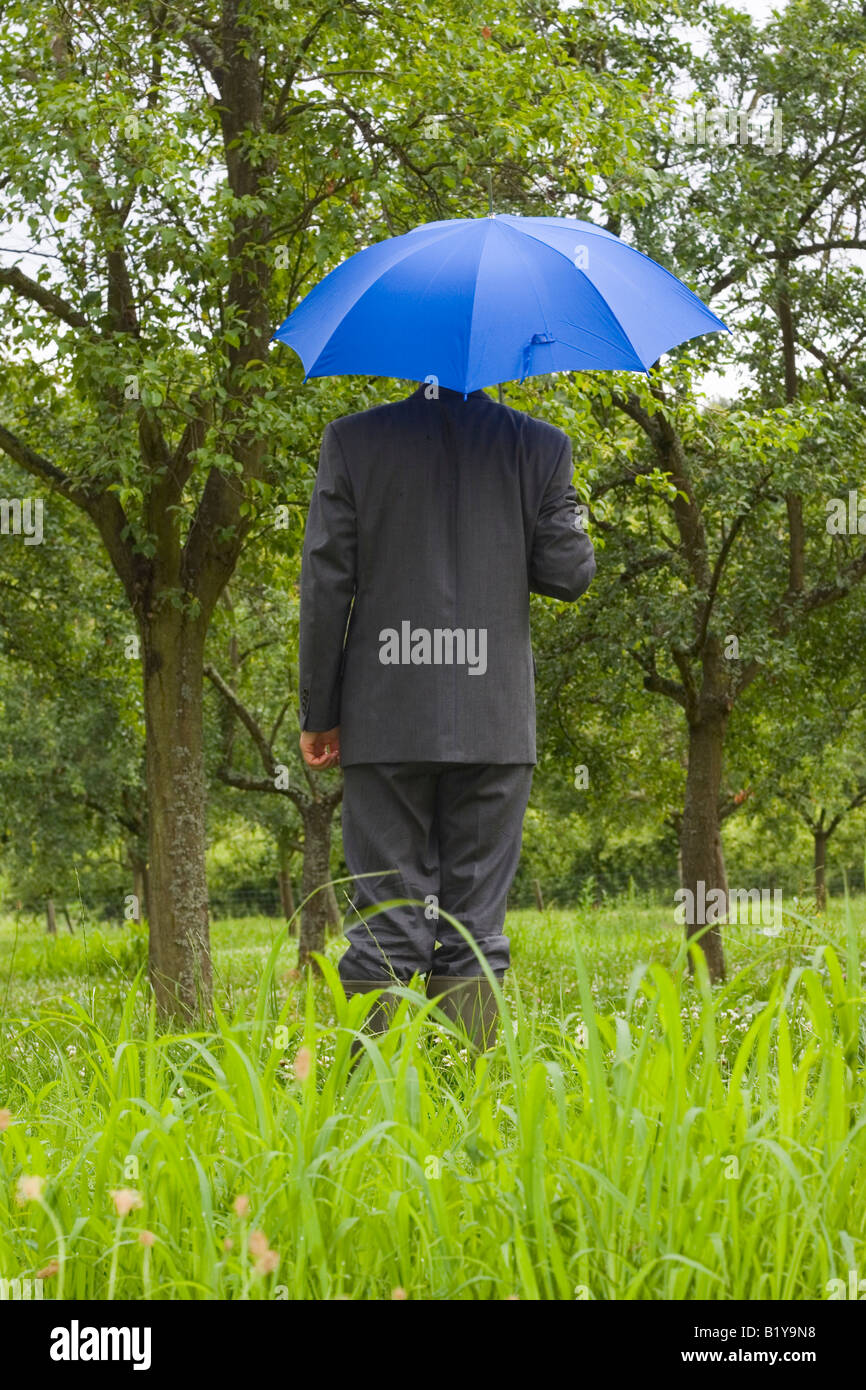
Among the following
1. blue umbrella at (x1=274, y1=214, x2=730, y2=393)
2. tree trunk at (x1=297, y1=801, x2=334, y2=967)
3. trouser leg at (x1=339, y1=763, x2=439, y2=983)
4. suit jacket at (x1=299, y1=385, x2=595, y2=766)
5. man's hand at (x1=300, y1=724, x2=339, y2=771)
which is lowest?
tree trunk at (x1=297, y1=801, x2=334, y2=967)

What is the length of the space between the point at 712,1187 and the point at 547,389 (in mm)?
5952

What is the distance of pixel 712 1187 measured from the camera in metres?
1.84

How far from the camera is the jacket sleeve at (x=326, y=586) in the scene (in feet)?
10.8

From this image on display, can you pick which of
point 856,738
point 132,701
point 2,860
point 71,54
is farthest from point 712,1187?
point 2,860

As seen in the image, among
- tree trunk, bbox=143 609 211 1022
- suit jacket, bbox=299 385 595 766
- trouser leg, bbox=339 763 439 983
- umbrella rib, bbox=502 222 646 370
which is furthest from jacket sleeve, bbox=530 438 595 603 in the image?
tree trunk, bbox=143 609 211 1022

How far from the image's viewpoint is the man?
3.25m

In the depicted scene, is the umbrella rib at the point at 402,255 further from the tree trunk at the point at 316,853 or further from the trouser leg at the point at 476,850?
the tree trunk at the point at 316,853

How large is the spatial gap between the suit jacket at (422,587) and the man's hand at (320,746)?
0.04m

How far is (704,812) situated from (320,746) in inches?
359

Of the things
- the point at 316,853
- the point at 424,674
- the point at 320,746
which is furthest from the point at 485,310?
the point at 316,853

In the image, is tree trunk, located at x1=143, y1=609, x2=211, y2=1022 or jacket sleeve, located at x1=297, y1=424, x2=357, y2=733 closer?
jacket sleeve, located at x1=297, y1=424, x2=357, y2=733

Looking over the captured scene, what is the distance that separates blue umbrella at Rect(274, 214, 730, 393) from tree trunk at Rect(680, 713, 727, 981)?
8490 mm

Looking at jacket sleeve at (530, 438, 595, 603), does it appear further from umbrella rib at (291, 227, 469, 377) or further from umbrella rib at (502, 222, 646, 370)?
umbrella rib at (291, 227, 469, 377)

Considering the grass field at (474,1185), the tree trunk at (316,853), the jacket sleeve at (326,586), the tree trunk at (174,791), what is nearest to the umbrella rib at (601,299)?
the jacket sleeve at (326,586)
